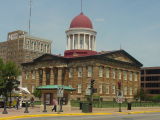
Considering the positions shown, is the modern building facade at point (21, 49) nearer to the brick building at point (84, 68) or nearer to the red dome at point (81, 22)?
the brick building at point (84, 68)

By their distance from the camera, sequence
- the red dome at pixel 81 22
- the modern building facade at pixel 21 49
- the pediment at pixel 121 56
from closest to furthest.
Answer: the pediment at pixel 121 56, the red dome at pixel 81 22, the modern building facade at pixel 21 49

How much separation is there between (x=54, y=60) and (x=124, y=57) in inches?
690

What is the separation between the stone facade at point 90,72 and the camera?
7181cm

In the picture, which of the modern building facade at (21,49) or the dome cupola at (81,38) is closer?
the dome cupola at (81,38)

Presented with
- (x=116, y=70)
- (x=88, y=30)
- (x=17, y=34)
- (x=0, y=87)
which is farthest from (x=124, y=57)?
(x=17, y=34)

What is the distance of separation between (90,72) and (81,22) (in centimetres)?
1565

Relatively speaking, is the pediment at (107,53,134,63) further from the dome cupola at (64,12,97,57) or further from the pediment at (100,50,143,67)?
the dome cupola at (64,12,97,57)

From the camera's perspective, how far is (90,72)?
7181 centimetres

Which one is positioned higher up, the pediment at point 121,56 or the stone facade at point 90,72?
the pediment at point 121,56

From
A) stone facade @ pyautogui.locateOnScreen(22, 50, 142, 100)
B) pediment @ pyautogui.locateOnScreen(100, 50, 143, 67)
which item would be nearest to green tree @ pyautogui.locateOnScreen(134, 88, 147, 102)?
stone facade @ pyautogui.locateOnScreen(22, 50, 142, 100)

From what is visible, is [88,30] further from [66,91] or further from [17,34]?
[17,34]

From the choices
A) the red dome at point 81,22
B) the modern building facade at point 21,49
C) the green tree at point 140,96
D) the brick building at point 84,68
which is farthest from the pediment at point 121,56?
the modern building facade at point 21,49

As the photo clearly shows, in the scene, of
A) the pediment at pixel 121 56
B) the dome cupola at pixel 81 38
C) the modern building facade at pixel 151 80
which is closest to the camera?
the pediment at pixel 121 56

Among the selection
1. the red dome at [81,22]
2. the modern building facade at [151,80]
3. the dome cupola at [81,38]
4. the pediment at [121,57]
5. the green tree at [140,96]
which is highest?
the red dome at [81,22]
